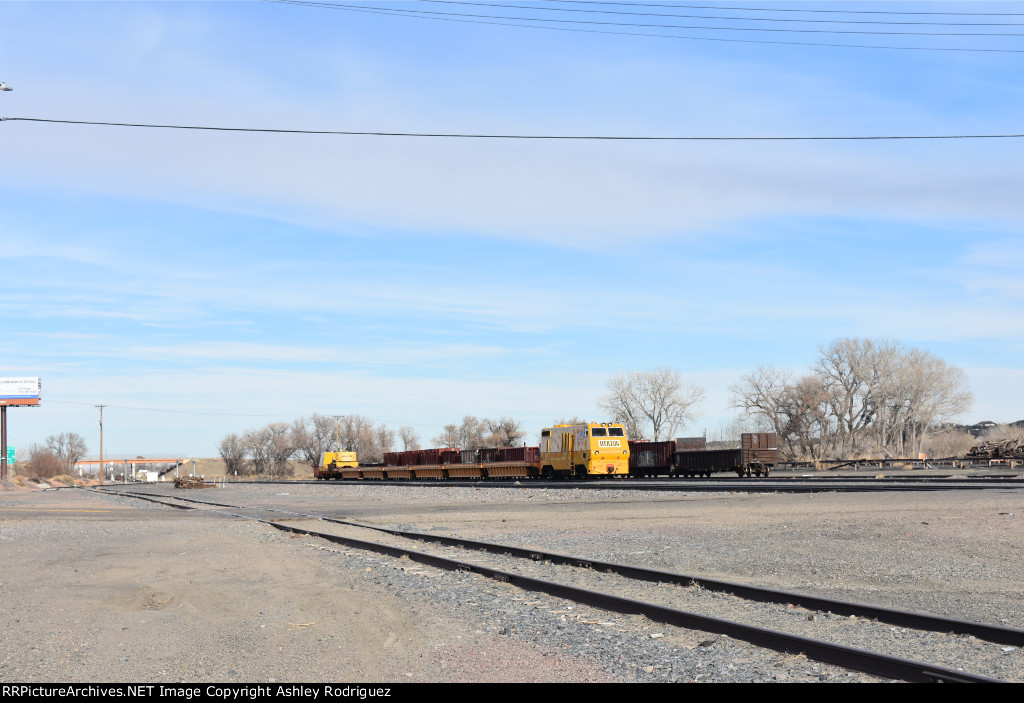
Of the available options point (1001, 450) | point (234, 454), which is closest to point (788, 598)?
point (1001, 450)

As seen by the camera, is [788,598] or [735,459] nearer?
[788,598]

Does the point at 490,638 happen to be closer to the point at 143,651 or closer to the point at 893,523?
the point at 143,651

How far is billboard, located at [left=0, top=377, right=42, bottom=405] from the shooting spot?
9600 cm

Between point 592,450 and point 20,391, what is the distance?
7583 centimetres

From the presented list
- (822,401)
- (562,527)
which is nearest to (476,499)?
(562,527)

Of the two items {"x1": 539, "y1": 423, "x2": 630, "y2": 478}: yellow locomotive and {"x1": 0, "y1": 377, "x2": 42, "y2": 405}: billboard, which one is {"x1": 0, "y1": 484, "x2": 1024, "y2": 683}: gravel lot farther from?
{"x1": 0, "y1": 377, "x2": 42, "y2": 405}: billboard

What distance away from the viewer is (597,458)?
46656mm

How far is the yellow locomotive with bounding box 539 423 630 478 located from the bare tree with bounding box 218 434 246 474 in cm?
10840

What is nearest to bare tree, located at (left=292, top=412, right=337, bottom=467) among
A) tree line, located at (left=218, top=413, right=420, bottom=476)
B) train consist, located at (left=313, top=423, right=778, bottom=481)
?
tree line, located at (left=218, top=413, right=420, bottom=476)

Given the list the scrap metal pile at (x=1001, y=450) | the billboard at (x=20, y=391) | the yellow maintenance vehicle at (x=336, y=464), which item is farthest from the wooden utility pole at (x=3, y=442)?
the scrap metal pile at (x=1001, y=450)

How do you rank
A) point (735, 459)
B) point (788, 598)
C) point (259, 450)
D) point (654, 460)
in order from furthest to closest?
point (259, 450) < point (654, 460) < point (735, 459) < point (788, 598)

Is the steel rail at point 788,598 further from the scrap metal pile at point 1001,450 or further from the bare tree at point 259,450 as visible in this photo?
the bare tree at point 259,450

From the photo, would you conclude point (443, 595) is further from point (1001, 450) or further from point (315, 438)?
point (315, 438)
